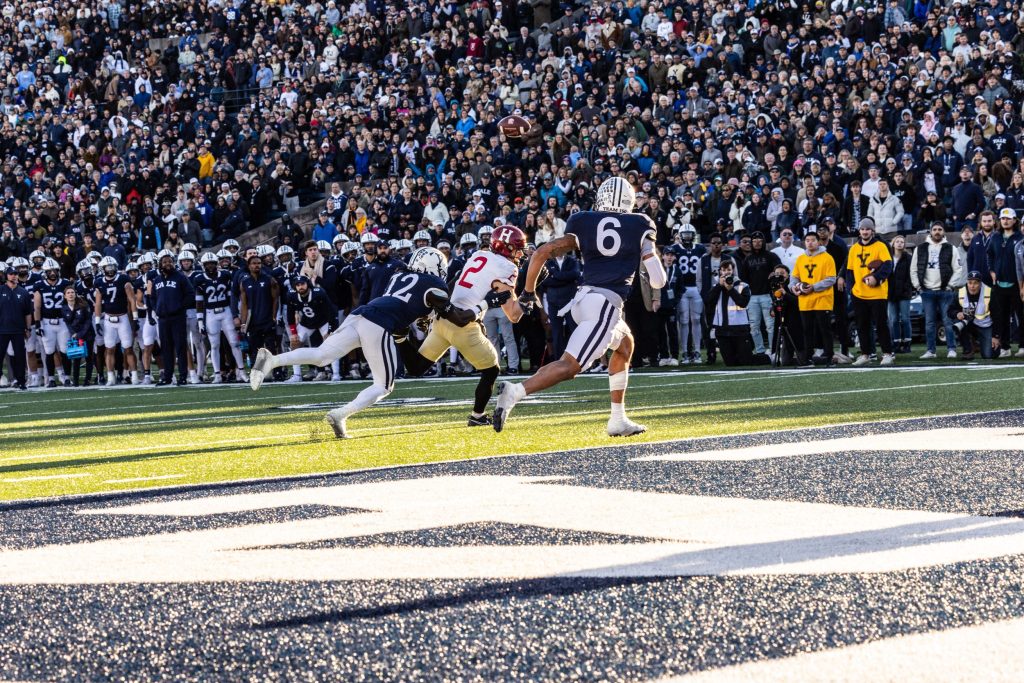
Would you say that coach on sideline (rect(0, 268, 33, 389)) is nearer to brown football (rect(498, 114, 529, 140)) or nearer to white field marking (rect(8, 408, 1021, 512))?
brown football (rect(498, 114, 529, 140))

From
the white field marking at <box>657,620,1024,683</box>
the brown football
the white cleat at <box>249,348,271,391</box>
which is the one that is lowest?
the white field marking at <box>657,620,1024,683</box>

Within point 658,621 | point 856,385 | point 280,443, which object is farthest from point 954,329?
point 658,621

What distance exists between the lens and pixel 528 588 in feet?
13.7

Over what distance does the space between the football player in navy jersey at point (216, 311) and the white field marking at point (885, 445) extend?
12574 millimetres

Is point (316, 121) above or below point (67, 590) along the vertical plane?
above

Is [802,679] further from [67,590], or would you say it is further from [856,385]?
[856,385]

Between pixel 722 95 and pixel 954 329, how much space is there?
7311mm

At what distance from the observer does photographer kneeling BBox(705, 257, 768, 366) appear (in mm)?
17828

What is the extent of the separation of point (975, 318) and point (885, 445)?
1006cm

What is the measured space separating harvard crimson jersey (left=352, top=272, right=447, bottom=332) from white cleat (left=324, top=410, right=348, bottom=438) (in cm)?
77

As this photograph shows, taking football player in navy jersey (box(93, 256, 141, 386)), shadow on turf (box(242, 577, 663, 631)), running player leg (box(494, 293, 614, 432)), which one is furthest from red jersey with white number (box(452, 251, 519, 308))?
football player in navy jersey (box(93, 256, 141, 386))

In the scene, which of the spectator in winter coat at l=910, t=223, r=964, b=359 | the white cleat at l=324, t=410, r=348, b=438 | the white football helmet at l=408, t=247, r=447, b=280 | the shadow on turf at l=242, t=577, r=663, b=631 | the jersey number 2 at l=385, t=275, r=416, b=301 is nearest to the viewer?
the shadow on turf at l=242, t=577, r=663, b=631

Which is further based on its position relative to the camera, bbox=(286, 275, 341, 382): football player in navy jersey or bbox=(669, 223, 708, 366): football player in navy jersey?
bbox=(669, 223, 708, 366): football player in navy jersey

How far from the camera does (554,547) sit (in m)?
4.84
